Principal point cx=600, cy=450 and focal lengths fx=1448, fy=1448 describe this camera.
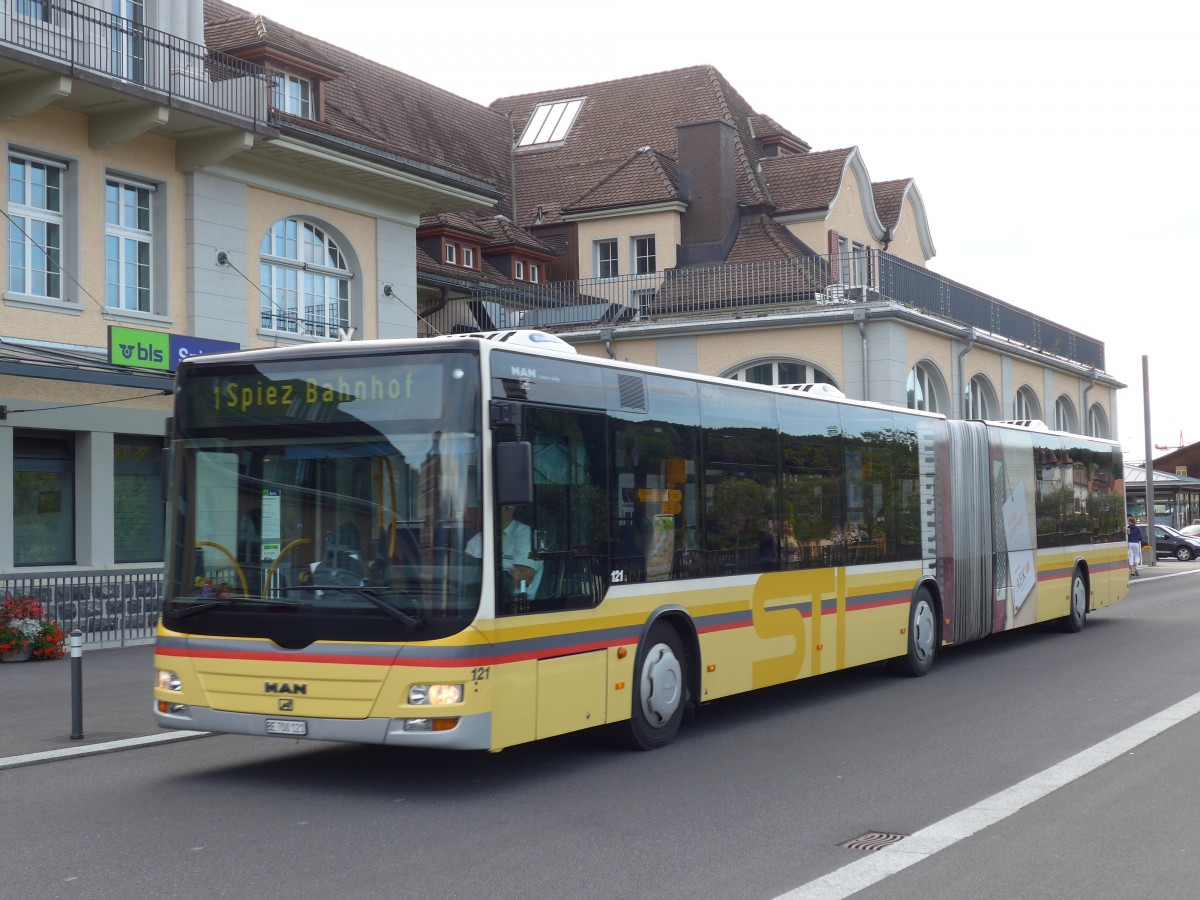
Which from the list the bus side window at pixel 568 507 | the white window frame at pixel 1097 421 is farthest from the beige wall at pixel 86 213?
the white window frame at pixel 1097 421

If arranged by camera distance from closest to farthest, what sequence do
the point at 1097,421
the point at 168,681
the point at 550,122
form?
1. the point at 168,681
2. the point at 550,122
3. the point at 1097,421

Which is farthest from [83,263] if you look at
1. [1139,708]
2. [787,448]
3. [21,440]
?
[1139,708]

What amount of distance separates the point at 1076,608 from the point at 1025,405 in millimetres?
18822

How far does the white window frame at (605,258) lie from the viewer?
3706cm

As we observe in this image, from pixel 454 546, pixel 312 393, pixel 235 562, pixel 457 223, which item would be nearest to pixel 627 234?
pixel 457 223

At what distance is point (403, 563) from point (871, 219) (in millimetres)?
32933

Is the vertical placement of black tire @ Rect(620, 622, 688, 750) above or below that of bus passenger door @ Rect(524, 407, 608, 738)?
below

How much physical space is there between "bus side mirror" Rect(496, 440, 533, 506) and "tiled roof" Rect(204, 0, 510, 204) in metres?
16.1

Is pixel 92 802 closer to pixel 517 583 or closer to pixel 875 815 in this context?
pixel 517 583

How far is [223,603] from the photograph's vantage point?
8797 mm

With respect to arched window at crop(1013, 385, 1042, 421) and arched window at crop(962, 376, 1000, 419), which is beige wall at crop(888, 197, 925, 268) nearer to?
arched window at crop(1013, 385, 1042, 421)

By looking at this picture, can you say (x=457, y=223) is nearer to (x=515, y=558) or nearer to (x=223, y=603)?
(x=223, y=603)

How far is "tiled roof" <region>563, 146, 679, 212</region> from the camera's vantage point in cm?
3650

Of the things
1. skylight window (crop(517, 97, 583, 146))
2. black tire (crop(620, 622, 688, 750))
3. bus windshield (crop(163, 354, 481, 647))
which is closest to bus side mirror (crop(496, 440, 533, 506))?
bus windshield (crop(163, 354, 481, 647))
